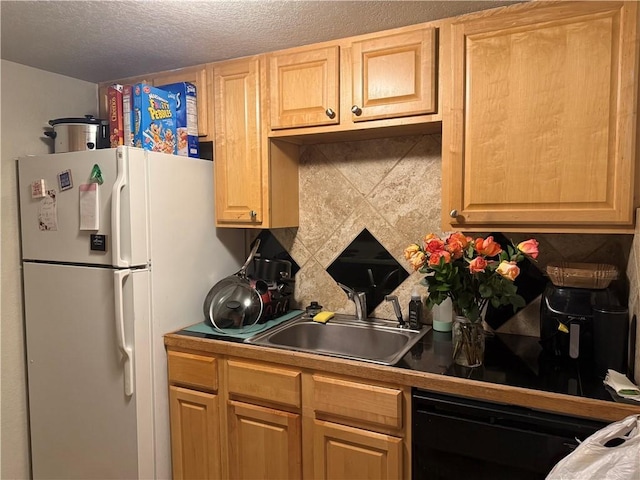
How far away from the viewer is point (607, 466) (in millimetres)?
1060

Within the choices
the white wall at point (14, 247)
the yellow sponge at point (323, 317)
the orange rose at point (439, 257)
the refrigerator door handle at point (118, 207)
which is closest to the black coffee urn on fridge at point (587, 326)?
the orange rose at point (439, 257)

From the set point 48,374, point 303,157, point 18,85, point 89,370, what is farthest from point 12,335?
point 303,157

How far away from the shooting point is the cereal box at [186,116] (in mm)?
2146

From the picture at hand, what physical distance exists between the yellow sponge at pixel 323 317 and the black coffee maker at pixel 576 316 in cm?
99

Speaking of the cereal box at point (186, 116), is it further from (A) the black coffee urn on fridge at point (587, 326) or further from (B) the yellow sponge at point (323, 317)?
(A) the black coffee urn on fridge at point (587, 326)

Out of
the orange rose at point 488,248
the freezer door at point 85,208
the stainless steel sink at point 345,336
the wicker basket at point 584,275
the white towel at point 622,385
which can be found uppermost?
the freezer door at point 85,208

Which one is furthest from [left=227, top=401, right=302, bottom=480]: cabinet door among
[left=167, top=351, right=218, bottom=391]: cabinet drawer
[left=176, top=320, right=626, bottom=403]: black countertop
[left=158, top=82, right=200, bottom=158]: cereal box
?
[left=158, top=82, right=200, bottom=158]: cereal box

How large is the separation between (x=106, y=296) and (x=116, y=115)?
85 centimetres

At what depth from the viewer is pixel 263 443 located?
1.82 meters

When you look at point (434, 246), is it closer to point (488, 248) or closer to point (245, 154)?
point (488, 248)

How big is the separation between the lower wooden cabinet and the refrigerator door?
7.4 inches

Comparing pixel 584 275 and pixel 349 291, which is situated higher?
pixel 584 275

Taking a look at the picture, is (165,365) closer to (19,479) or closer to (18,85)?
A: (19,479)

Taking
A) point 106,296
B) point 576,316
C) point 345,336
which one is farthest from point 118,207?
point 576,316
